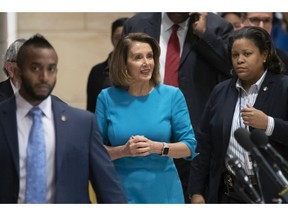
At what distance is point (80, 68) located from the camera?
7.80 metres

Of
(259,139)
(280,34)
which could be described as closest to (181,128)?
(259,139)

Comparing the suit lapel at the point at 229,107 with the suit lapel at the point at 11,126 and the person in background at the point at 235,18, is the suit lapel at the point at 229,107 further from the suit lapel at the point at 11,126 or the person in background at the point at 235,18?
the person in background at the point at 235,18

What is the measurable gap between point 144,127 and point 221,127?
0.46 m

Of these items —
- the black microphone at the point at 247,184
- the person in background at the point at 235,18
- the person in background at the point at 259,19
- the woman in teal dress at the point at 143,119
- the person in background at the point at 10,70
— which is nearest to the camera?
the black microphone at the point at 247,184

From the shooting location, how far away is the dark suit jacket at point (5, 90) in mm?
4809

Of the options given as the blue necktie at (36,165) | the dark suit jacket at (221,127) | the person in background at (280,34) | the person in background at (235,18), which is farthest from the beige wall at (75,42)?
the blue necktie at (36,165)

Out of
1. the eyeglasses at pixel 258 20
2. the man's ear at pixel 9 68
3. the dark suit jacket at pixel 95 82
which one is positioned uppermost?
the eyeglasses at pixel 258 20

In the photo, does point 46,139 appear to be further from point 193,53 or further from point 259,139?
point 193,53

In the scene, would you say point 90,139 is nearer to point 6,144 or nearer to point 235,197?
point 6,144

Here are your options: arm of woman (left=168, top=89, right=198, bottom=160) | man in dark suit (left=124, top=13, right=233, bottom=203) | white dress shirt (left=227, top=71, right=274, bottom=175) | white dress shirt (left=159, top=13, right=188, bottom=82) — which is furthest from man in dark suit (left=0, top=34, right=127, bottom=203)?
white dress shirt (left=159, top=13, right=188, bottom=82)

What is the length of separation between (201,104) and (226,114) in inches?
19.0

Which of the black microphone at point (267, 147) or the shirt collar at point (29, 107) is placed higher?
the shirt collar at point (29, 107)

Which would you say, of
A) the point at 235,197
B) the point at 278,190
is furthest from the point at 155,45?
the point at 278,190

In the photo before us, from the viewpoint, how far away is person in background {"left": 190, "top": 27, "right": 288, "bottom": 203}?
4.99m
